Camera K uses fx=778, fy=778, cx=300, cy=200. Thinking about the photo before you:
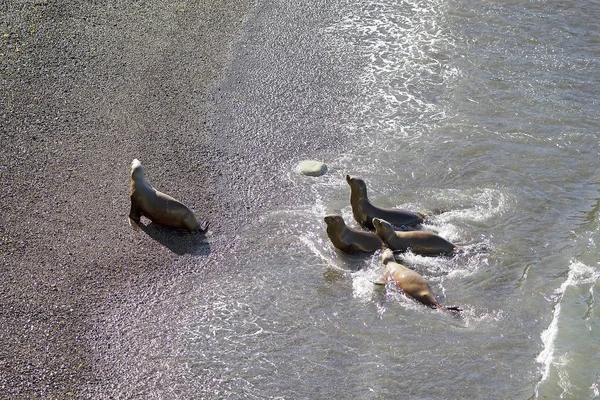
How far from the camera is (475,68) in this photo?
47.5 feet

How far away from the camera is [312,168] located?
37.0ft

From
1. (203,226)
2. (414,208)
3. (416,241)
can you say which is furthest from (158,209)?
(414,208)

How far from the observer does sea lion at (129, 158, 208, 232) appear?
9.84 metres

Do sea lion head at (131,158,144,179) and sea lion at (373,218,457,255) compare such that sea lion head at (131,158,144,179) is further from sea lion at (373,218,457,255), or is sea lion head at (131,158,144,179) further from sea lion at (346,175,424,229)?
sea lion at (373,218,457,255)

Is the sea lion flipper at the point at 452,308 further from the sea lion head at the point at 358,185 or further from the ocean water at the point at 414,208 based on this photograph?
the sea lion head at the point at 358,185

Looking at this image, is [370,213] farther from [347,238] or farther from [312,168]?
[312,168]

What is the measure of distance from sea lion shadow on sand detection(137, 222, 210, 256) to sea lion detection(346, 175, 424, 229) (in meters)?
2.00

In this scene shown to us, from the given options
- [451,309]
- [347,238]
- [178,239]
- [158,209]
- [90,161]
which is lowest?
[90,161]

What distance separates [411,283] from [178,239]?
300cm

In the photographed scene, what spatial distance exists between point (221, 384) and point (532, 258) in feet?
14.3

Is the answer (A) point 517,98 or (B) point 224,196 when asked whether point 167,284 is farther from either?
(A) point 517,98

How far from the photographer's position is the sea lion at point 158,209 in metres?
9.84

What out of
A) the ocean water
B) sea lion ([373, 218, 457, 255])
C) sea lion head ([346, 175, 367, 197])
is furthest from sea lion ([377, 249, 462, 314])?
sea lion head ([346, 175, 367, 197])

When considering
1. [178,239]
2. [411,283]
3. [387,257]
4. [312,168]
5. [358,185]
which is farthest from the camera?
[312,168]
